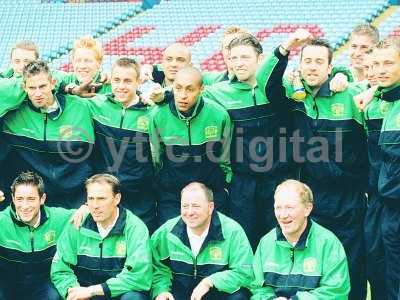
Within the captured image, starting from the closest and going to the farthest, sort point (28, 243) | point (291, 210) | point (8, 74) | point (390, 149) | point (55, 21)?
point (291, 210)
point (390, 149)
point (28, 243)
point (8, 74)
point (55, 21)

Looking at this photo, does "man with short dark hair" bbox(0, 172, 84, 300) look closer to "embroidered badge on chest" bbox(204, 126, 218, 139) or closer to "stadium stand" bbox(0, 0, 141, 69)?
"embroidered badge on chest" bbox(204, 126, 218, 139)

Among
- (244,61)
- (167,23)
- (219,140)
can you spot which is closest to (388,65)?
(244,61)

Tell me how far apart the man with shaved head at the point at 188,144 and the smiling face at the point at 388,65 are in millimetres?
1272

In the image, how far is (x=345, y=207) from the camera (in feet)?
17.6

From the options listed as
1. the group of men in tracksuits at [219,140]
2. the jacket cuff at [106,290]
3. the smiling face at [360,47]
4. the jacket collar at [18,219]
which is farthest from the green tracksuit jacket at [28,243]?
the smiling face at [360,47]

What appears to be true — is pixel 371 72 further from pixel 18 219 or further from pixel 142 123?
pixel 18 219

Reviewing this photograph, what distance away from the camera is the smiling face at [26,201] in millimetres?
5195

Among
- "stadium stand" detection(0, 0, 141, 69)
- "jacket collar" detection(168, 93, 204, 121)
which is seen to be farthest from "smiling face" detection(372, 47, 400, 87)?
"stadium stand" detection(0, 0, 141, 69)

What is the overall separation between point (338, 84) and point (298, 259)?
4.47ft

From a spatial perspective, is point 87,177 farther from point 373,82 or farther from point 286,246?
point 373,82

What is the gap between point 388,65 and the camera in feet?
15.8

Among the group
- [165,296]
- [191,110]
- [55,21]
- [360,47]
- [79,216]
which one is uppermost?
[55,21]

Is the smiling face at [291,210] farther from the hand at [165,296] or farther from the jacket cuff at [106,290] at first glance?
the jacket cuff at [106,290]

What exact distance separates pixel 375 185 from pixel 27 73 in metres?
2.78
